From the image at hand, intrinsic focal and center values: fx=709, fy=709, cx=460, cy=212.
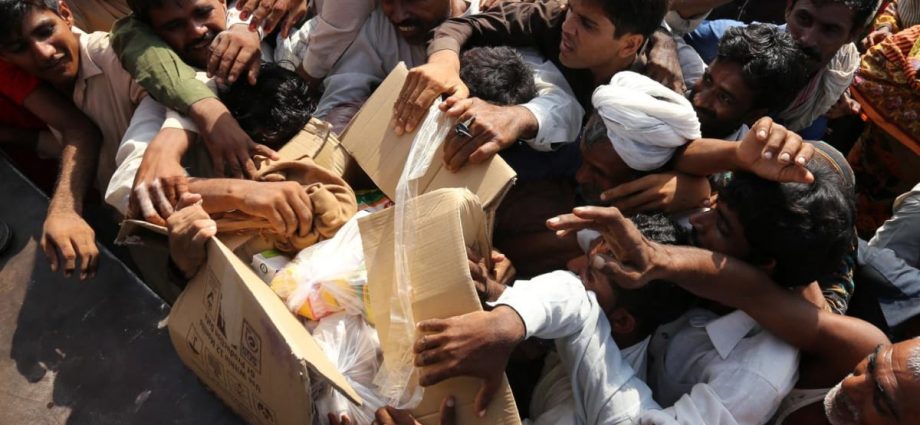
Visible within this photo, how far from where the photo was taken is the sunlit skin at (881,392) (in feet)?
5.14

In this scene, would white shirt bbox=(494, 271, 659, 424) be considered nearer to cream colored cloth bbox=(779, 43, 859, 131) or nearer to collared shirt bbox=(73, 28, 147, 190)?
cream colored cloth bbox=(779, 43, 859, 131)

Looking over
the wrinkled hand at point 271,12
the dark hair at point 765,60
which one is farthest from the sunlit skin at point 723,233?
Answer: the wrinkled hand at point 271,12

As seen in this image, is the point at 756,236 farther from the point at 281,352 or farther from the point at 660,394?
the point at 281,352

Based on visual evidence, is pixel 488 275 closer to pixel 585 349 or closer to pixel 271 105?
pixel 585 349

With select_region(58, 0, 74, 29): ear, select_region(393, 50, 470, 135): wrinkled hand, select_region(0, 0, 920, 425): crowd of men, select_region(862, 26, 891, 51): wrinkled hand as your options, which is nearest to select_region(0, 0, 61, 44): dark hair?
select_region(0, 0, 920, 425): crowd of men

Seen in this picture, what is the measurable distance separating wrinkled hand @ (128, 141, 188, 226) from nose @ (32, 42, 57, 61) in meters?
0.68

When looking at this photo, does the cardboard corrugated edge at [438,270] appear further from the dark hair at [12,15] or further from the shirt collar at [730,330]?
the dark hair at [12,15]

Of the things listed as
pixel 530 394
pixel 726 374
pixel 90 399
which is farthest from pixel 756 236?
pixel 90 399

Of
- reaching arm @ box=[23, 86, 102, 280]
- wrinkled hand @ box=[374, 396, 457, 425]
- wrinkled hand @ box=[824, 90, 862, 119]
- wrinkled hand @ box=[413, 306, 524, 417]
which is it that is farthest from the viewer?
wrinkled hand @ box=[824, 90, 862, 119]

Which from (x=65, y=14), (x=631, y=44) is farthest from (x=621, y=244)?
(x=65, y=14)

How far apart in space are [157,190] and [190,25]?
70 centimetres

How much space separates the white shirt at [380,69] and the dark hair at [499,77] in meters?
0.06

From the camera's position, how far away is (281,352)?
5.23ft

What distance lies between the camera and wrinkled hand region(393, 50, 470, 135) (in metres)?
2.04
